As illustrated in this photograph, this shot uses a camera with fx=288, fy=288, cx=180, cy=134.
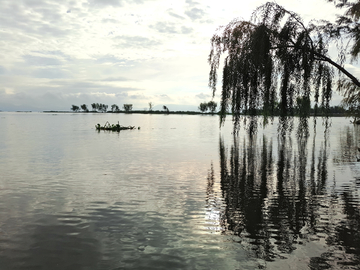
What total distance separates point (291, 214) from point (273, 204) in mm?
977

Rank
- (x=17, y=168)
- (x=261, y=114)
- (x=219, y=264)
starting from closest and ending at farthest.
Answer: (x=219, y=264) → (x=261, y=114) → (x=17, y=168)

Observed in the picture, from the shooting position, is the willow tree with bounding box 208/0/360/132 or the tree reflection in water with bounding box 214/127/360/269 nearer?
the tree reflection in water with bounding box 214/127/360/269

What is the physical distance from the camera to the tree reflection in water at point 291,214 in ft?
18.4

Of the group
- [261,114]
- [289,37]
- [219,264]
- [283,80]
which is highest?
[289,37]

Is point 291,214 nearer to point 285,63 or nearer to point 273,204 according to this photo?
point 273,204

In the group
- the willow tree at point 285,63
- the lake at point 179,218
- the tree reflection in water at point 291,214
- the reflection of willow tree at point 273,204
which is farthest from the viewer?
the willow tree at point 285,63

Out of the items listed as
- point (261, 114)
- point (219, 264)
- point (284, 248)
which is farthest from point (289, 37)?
point (219, 264)

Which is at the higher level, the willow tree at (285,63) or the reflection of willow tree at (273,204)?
the willow tree at (285,63)

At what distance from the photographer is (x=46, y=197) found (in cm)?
947

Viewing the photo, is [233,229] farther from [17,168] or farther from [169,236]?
[17,168]

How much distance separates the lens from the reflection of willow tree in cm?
613

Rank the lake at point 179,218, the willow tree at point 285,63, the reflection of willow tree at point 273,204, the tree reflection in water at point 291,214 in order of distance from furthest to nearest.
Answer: the willow tree at point 285,63, the reflection of willow tree at point 273,204, the tree reflection in water at point 291,214, the lake at point 179,218

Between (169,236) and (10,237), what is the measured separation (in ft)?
11.4

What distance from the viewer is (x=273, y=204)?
28.5ft
